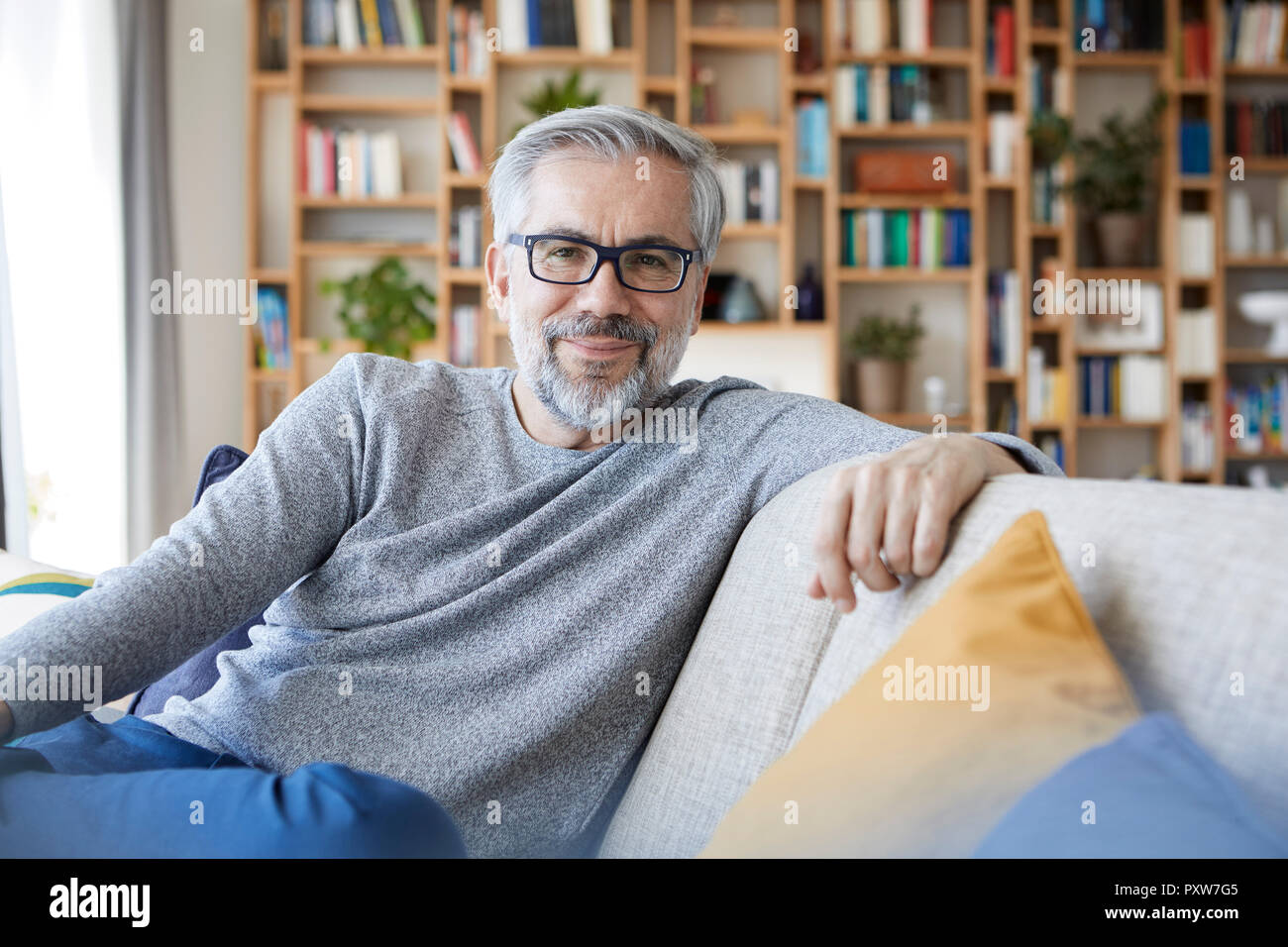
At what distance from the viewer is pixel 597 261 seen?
127 centimetres

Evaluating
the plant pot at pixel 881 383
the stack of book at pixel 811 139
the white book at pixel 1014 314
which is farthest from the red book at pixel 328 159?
the white book at pixel 1014 314

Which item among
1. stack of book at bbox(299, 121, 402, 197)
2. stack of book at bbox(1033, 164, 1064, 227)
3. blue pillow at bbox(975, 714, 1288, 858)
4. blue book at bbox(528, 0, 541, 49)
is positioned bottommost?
blue pillow at bbox(975, 714, 1288, 858)

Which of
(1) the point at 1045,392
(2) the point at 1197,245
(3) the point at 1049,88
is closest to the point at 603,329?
(1) the point at 1045,392

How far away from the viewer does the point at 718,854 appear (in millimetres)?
760

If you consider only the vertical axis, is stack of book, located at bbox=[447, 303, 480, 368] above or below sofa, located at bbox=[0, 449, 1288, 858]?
above

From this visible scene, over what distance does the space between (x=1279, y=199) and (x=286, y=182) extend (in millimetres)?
4373

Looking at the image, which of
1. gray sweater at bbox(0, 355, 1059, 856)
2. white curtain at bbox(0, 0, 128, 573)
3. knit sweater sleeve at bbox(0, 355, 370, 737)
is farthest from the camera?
white curtain at bbox(0, 0, 128, 573)

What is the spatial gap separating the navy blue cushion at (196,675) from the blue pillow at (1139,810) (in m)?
1.00

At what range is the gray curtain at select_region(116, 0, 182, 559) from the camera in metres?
3.76

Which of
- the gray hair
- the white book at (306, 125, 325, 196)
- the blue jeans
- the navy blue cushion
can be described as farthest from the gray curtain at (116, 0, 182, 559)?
the blue jeans

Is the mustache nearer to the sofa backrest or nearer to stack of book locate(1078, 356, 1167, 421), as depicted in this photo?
the sofa backrest

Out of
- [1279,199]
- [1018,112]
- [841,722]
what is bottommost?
[841,722]

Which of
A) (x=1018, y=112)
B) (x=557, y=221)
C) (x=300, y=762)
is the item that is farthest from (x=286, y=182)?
(x=300, y=762)
